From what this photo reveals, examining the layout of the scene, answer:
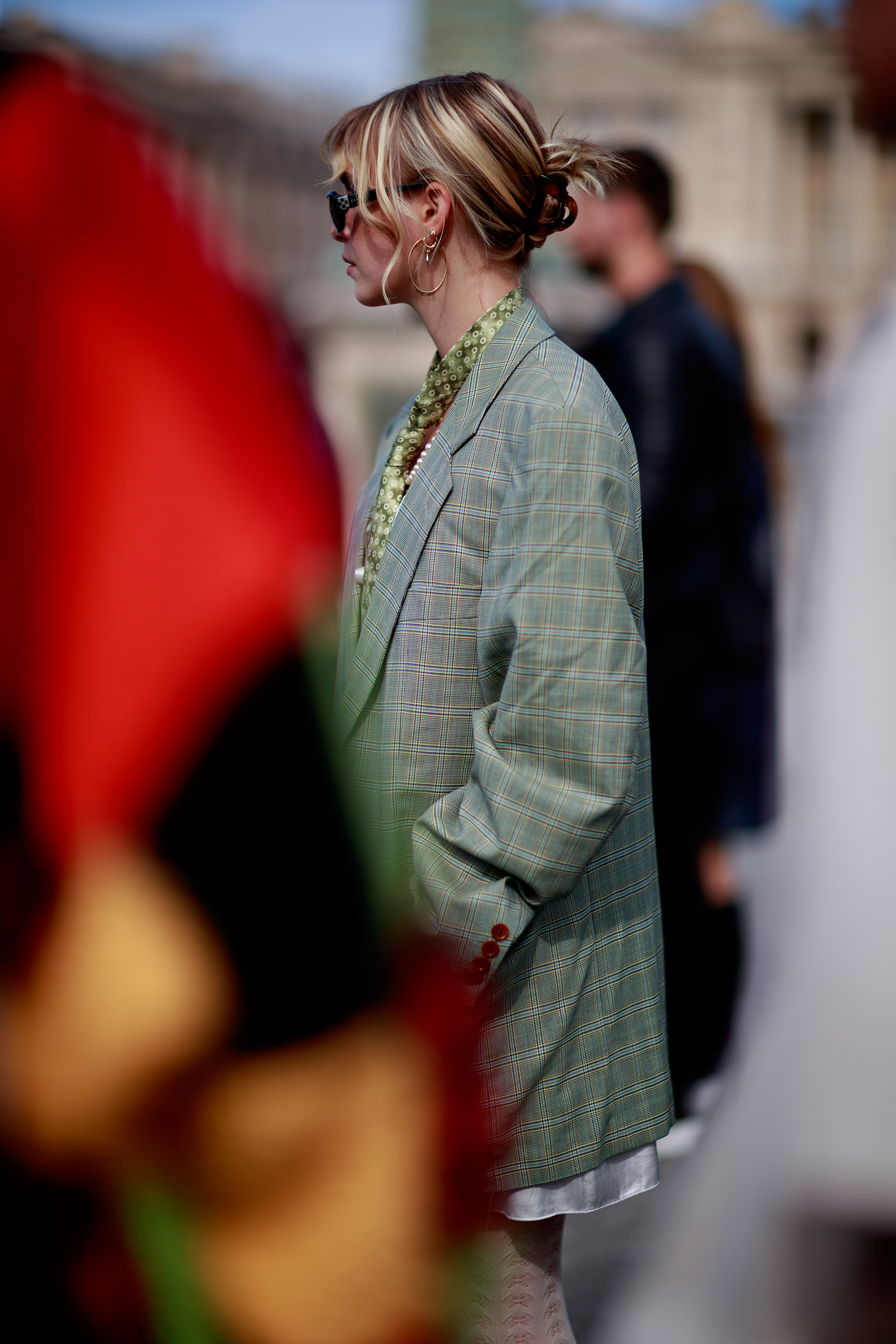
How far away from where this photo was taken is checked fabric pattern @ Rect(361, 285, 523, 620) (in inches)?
64.9

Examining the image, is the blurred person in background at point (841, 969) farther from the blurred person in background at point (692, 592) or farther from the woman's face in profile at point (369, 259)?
the blurred person in background at point (692, 592)

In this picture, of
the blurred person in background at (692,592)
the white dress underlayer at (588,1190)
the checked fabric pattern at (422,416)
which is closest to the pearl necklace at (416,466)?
the checked fabric pattern at (422,416)

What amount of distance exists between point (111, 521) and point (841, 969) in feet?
2.60

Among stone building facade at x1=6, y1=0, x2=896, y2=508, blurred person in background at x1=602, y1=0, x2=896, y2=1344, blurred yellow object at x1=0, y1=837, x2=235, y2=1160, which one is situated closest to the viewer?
blurred yellow object at x1=0, y1=837, x2=235, y2=1160

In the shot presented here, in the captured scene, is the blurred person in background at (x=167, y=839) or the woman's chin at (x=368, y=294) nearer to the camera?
the blurred person in background at (x=167, y=839)

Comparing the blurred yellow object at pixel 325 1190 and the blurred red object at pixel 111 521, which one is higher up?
the blurred red object at pixel 111 521

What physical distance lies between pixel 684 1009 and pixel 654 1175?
5.70 ft

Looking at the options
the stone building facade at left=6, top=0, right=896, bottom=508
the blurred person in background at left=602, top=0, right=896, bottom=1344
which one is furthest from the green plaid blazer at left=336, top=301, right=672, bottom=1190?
the stone building facade at left=6, top=0, right=896, bottom=508

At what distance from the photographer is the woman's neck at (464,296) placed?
1.65 meters

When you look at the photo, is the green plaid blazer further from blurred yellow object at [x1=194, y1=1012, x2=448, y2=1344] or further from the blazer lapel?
blurred yellow object at [x1=194, y1=1012, x2=448, y2=1344]

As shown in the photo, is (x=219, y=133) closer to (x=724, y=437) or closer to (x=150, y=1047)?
(x=724, y=437)

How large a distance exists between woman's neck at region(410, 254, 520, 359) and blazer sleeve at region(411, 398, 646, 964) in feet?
0.75

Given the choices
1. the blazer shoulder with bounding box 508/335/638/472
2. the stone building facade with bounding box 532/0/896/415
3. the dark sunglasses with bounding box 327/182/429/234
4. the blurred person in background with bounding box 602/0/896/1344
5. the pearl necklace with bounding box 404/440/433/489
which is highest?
the stone building facade with bounding box 532/0/896/415

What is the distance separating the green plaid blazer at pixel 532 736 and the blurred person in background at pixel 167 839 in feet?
2.38
